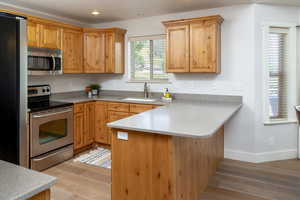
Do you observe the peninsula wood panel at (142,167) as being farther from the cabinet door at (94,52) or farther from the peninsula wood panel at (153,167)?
the cabinet door at (94,52)

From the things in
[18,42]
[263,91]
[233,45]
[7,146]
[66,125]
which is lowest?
[66,125]

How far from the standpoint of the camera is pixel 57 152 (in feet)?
11.6

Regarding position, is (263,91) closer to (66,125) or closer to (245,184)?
(245,184)

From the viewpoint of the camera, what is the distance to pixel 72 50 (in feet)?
13.9

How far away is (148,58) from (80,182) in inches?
104

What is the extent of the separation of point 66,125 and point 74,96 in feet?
3.62

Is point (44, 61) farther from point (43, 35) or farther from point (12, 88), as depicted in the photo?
point (12, 88)

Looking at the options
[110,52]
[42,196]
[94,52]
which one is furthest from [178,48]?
[42,196]

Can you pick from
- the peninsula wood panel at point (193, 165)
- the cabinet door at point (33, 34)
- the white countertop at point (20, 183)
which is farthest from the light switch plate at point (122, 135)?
the cabinet door at point (33, 34)

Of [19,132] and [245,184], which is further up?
[19,132]

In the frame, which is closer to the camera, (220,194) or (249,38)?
(220,194)

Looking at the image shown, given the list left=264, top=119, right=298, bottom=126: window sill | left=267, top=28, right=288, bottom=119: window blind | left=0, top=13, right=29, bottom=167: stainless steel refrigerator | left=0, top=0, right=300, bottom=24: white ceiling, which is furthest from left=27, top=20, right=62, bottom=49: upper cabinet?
left=264, top=119, right=298, bottom=126: window sill

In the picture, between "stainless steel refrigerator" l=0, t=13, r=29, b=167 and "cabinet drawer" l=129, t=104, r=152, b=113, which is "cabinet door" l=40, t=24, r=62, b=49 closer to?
"cabinet drawer" l=129, t=104, r=152, b=113

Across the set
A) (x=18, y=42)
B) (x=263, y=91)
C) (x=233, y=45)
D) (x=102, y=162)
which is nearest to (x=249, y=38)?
(x=233, y=45)
